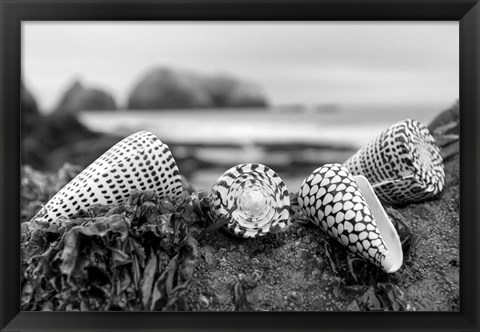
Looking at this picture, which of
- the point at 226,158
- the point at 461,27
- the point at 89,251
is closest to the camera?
the point at 89,251

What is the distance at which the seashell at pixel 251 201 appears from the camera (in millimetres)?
1066

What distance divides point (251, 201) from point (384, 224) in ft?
1.02

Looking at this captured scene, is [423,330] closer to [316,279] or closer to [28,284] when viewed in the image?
[316,279]

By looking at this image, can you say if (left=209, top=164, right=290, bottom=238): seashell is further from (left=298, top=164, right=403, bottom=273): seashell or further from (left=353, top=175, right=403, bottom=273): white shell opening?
(left=353, top=175, right=403, bottom=273): white shell opening

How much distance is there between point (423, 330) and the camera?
1.06 m

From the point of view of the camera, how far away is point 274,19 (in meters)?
1.10

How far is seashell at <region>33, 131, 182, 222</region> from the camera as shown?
113 cm

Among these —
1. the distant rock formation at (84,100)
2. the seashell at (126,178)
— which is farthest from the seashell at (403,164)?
the distant rock formation at (84,100)

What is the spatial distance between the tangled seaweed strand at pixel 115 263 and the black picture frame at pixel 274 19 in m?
0.08

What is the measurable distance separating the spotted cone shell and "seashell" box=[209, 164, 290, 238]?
0.22 ft

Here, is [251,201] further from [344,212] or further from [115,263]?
[115,263]

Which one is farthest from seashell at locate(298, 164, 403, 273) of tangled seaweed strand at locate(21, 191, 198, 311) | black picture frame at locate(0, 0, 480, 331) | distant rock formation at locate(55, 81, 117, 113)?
distant rock formation at locate(55, 81, 117, 113)

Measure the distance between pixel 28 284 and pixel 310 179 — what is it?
639 millimetres
